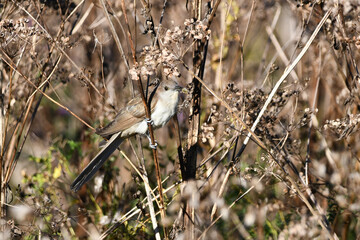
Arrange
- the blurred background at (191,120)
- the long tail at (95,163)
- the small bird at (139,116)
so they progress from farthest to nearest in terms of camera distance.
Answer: the small bird at (139,116) → the long tail at (95,163) → the blurred background at (191,120)

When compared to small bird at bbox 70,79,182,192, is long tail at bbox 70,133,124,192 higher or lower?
lower

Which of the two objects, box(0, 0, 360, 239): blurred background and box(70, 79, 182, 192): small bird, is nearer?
box(0, 0, 360, 239): blurred background

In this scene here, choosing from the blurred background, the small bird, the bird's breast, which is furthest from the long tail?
the bird's breast

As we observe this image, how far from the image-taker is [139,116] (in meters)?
3.12

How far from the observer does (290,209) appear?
10.4ft

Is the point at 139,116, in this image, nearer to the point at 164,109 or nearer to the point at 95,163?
the point at 164,109

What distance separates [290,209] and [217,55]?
4.92 feet

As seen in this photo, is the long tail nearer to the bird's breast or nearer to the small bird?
the small bird

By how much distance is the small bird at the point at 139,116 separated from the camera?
9.71ft

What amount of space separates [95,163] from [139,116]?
0.48 meters

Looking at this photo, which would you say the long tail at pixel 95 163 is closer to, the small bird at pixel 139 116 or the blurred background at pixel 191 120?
the small bird at pixel 139 116

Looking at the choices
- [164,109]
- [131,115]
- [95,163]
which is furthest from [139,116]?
[95,163]

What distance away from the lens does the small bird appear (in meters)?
2.96

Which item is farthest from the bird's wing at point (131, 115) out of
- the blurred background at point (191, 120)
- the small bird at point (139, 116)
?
the blurred background at point (191, 120)
